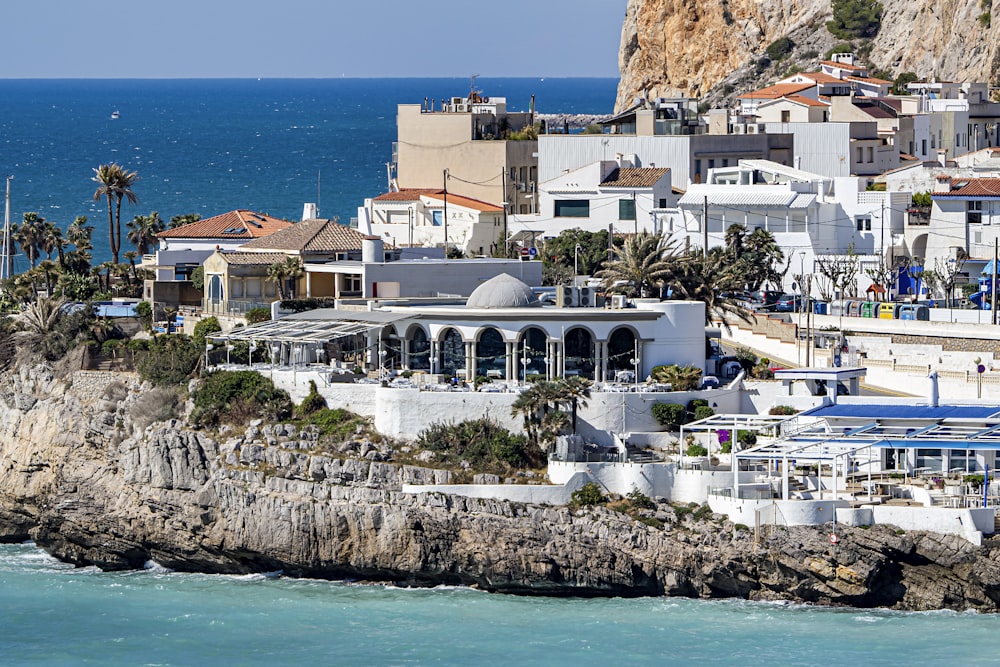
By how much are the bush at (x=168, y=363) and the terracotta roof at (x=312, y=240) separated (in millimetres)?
7076

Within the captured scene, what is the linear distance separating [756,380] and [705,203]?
15.0 metres

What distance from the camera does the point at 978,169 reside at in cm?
9106

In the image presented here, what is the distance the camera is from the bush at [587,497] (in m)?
56.5

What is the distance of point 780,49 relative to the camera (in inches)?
6117

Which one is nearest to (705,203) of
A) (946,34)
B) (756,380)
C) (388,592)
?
(756,380)

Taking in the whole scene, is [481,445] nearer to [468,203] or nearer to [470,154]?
[468,203]

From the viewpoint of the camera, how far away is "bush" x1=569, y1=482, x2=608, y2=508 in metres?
56.5

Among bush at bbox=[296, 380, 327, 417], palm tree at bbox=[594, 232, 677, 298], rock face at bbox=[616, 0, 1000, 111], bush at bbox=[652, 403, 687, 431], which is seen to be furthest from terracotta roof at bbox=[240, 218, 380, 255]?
rock face at bbox=[616, 0, 1000, 111]

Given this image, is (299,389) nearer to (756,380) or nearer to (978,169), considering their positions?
(756,380)

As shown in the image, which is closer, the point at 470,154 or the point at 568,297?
the point at 568,297

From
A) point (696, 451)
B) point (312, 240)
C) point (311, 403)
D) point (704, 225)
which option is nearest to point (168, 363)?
point (311, 403)

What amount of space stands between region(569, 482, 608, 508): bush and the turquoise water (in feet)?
8.13

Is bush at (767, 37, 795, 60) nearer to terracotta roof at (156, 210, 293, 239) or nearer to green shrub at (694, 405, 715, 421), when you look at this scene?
terracotta roof at (156, 210, 293, 239)

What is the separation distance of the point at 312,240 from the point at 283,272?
2.44 meters
